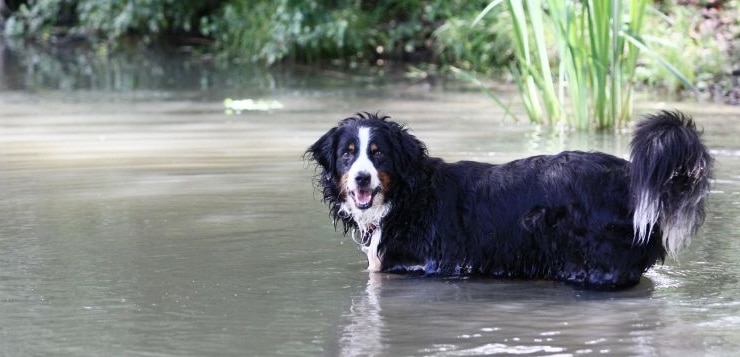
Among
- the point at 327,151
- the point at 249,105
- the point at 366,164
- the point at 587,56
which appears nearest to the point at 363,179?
the point at 366,164

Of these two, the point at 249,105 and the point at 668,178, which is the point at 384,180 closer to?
the point at 668,178

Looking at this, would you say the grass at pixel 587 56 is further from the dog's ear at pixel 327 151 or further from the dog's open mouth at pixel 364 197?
the dog's open mouth at pixel 364 197

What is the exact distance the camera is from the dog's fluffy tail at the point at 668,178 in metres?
6.15

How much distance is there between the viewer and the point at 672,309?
19.7 feet

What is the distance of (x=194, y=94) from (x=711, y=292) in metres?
11.8

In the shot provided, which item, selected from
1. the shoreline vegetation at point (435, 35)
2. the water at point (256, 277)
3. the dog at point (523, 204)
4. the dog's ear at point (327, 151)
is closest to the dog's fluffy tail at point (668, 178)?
the dog at point (523, 204)

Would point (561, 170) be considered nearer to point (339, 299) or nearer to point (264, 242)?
point (339, 299)

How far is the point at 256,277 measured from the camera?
671 cm

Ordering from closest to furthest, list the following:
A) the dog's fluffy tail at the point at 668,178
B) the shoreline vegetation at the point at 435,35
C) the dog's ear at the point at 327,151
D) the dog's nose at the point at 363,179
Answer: the dog's fluffy tail at the point at 668,178
the dog's nose at the point at 363,179
the dog's ear at the point at 327,151
the shoreline vegetation at the point at 435,35

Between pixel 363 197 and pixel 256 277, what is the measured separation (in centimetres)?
70

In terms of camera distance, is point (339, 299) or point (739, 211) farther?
point (739, 211)

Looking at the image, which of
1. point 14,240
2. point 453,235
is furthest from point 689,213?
point 14,240

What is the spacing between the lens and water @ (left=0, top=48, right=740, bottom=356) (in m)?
5.47

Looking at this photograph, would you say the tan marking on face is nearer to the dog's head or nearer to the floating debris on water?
the dog's head
